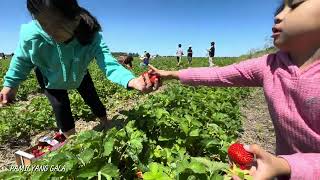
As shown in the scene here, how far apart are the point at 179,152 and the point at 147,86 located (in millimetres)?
608

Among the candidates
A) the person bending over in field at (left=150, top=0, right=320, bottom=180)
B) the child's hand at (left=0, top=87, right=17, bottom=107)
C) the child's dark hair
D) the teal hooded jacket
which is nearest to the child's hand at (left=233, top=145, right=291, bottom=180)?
the person bending over in field at (left=150, top=0, right=320, bottom=180)

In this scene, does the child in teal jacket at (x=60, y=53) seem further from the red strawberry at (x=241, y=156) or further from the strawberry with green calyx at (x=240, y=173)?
the red strawberry at (x=241, y=156)

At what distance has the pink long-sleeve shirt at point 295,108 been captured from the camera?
2.12 meters

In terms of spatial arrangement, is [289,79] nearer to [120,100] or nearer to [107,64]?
[107,64]

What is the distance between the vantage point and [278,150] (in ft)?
8.63

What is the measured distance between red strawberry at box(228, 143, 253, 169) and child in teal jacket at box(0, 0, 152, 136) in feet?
5.64

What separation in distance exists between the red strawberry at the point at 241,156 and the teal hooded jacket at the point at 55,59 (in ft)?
6.53

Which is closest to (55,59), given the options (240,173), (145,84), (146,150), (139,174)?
(145,84)

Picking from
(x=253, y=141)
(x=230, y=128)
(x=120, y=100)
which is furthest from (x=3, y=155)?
(x=120, y=100)

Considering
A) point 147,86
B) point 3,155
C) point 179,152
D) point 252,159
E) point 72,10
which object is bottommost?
point 3,155

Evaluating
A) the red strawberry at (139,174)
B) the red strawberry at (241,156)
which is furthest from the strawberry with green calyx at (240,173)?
the red strawberry at (139,174)

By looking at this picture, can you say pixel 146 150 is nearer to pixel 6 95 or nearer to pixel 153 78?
pixel 153 78

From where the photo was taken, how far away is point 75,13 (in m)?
4.03

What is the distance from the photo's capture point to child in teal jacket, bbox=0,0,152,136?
154 inches
